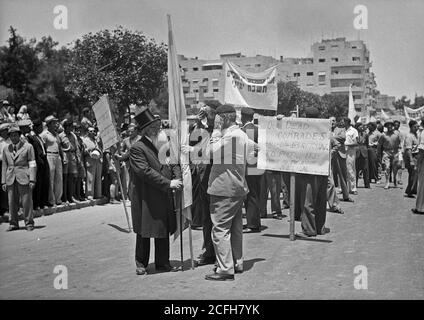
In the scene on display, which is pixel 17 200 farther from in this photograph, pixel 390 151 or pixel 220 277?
pixel 390 151

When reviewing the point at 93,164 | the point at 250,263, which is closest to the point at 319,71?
the point at 93,164

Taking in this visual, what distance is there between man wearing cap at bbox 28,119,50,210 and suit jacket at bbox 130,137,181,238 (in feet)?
18.2

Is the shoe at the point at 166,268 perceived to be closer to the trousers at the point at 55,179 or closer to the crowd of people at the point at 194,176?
the crowd of people at the point at 194,176

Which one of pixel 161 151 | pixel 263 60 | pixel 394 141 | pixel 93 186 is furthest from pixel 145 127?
pixel 263 60

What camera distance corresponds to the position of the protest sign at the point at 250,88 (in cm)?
958

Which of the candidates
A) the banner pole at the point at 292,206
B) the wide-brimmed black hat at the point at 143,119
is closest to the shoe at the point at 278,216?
the banner pole at the point at 292,206

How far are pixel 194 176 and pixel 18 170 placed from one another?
3285mm

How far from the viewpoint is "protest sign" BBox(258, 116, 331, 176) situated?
9.40 m

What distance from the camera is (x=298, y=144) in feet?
31.1

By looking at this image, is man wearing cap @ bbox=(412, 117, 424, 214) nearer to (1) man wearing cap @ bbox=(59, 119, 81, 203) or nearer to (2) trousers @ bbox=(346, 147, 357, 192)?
(2) trousers @ bbox=(346, 147, 357, 192)

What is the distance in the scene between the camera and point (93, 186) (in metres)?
14.7

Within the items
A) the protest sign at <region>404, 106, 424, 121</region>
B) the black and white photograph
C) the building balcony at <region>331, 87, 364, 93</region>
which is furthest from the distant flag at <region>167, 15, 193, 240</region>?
the building balcony at <region>331, 87, 364, 93</region>
